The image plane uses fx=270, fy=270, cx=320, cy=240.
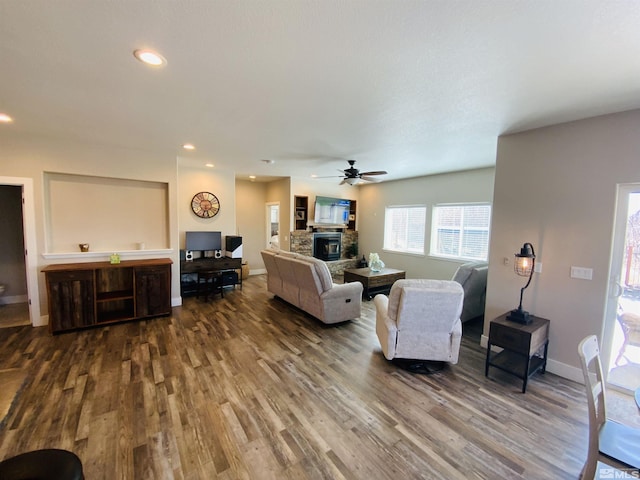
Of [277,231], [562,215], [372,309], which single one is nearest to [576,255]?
[562,215]

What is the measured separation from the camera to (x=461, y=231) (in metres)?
6.12

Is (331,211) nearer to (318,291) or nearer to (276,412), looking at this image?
(318,291)

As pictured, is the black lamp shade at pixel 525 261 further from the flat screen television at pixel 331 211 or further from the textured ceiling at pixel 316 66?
the flat screen television at pixel 331 211

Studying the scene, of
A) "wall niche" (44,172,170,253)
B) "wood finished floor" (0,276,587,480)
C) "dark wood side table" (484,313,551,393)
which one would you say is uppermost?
"wall niche" (44,172,170,253)

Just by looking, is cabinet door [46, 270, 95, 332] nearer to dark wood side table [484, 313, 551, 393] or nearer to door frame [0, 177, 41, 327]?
door frame [0, 177, 41, 327]

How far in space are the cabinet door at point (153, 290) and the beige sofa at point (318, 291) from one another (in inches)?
73.6

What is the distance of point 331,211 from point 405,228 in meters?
2.07

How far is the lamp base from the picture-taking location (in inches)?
115

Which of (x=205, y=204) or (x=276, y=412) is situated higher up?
(x=205, y=204)

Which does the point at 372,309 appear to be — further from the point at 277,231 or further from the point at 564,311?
the point at 277,231

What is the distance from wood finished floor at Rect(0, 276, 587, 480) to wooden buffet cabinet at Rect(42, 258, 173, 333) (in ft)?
1.05

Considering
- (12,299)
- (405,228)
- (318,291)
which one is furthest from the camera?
(405,228)

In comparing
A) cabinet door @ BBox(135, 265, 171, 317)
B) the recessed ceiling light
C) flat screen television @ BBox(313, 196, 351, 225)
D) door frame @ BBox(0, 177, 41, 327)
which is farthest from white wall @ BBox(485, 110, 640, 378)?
door frame @ BBox(0, 177, 41, 327)

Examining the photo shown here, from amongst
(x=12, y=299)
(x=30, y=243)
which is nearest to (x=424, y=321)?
(x=30, y=243)
